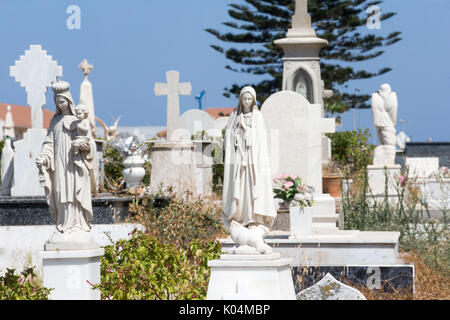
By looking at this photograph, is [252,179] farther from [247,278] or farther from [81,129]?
[81,129]

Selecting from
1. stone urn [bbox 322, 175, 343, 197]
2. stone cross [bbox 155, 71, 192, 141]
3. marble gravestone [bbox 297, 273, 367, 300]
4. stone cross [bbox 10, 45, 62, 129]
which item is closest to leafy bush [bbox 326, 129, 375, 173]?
stone urn [bbox 322, 175, 343, 197]

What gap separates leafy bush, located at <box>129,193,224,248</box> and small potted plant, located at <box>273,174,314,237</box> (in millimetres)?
983

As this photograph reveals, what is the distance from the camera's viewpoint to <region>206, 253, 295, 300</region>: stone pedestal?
6.14 metres

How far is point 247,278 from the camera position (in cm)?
618

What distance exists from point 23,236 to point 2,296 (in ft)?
11.2

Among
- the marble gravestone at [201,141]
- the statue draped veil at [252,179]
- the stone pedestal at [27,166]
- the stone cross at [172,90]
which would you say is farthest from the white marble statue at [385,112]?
the statue draped veil at [252,179]

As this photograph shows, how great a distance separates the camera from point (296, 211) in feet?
30.3

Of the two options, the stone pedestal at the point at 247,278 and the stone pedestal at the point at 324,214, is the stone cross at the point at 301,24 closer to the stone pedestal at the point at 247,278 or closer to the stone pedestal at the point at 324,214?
the stone pedestal at the point at 324,214

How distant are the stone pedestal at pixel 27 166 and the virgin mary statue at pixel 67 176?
15.8 ft

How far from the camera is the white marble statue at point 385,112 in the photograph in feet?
51.9

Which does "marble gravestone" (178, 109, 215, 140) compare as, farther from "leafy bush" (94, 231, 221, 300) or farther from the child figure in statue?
the child figure in statue

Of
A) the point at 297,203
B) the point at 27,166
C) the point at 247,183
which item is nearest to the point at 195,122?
the point at 27,166
